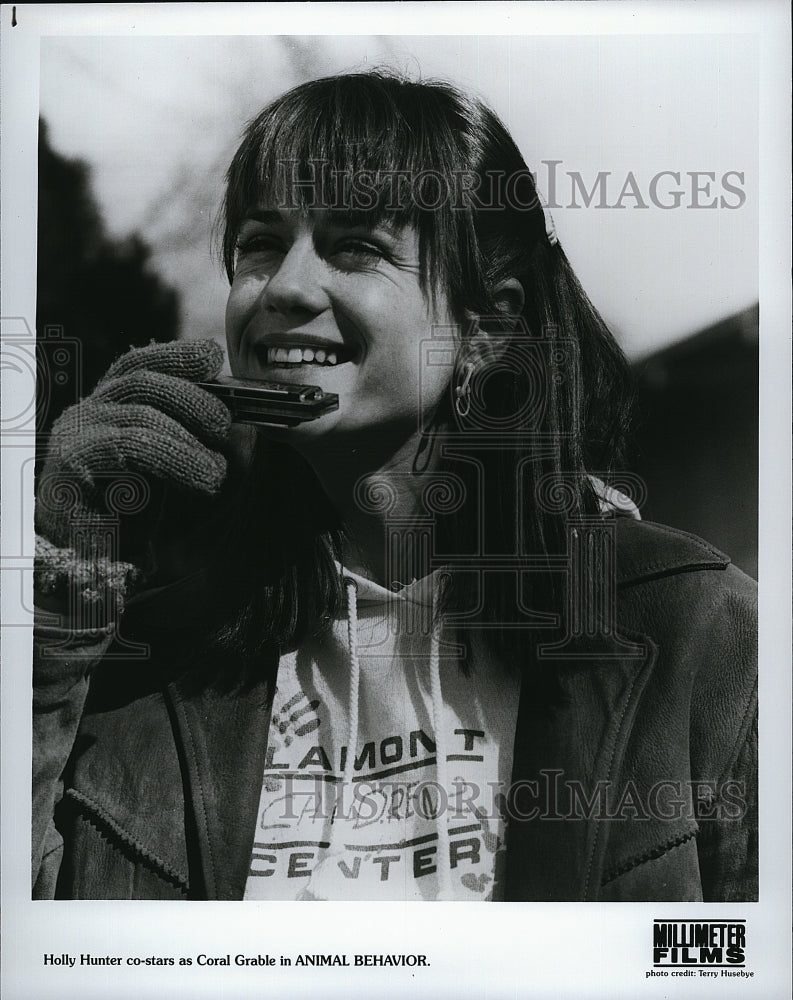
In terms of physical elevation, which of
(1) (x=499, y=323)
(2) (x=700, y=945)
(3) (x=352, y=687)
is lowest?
(2) (x=700, y=945)

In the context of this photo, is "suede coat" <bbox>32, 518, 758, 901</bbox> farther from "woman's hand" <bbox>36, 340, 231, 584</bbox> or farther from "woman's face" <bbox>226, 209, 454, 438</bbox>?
"woman's face" <bbox>226, 209, 454, 438</bbox>

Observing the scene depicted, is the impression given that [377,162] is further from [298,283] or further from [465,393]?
[465,393]

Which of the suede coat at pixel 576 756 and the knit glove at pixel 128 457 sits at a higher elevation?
the knit glove at pixel 128 457

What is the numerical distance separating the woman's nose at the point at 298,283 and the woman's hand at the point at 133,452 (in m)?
0.16

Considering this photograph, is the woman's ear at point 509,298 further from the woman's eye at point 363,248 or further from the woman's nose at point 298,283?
the woman's nose at point 298,283

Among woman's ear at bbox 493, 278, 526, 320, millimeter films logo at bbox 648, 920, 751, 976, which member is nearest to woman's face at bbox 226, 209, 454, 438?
woman's ear at bbox 493, 278, 526, 320

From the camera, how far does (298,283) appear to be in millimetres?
2061

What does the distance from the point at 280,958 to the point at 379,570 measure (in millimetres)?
822

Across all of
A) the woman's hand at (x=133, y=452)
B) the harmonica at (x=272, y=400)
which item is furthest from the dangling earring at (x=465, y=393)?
the woman's hand at (x=133, y=452)

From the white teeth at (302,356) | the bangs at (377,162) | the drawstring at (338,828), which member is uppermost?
the bangs at (377,162)

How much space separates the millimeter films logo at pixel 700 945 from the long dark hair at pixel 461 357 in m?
0.64

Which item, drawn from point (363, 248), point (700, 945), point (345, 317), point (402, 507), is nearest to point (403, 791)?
point (402, 507)

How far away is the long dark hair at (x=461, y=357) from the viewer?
6.82 feet

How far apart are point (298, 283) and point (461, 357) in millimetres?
364
